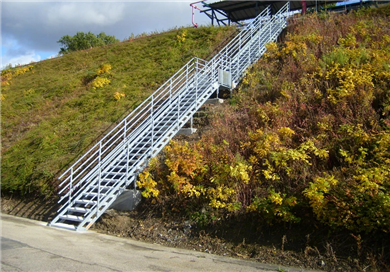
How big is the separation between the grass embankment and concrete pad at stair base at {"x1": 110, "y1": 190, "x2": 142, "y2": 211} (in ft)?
1.48

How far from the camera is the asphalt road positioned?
494cm

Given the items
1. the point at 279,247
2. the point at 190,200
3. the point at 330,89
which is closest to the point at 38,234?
the point at 190,200

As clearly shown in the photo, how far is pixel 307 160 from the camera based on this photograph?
604 centimetres

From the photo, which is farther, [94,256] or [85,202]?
[85,202]

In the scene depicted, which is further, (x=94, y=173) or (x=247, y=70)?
(x=247, y=70)

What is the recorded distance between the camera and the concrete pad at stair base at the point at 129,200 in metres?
7.90

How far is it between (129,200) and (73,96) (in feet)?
29.1

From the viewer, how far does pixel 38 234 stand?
7.09 meters

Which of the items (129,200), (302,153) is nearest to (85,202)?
(129,200)

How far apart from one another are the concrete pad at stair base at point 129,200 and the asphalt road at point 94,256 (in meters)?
0.99

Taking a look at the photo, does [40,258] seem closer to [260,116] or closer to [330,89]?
[260,116]

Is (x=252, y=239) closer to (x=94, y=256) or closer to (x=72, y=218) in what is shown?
(x=94, y=256)

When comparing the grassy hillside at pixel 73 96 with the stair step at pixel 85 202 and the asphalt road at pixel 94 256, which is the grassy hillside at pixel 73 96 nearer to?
the stair step at pixel 85 202

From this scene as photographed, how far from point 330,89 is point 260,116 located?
1.83 m
